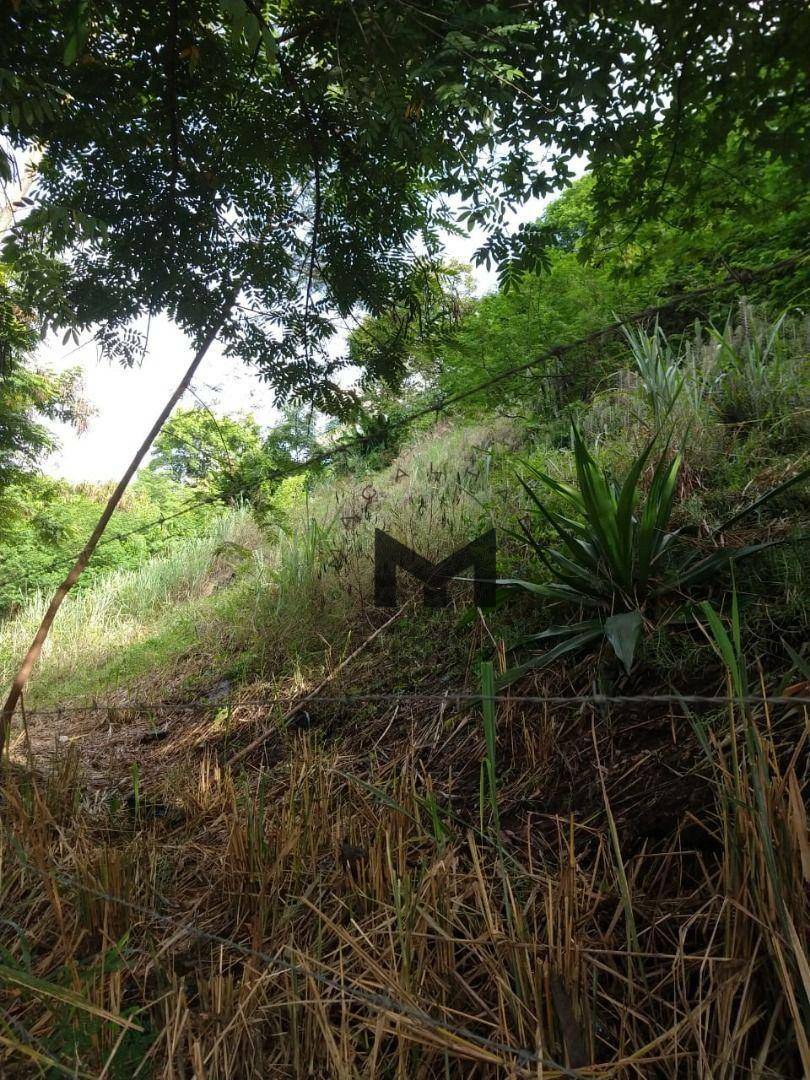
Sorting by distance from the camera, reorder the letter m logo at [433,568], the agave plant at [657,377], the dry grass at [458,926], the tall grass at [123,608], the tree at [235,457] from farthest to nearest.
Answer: the tall grass at [123,608], the agave plant at [657,377], the letter m logo at [433,568], the tree at [235,457], the dry grass at [458,926]

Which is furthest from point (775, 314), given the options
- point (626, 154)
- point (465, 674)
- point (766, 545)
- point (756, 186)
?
point (465, 674)

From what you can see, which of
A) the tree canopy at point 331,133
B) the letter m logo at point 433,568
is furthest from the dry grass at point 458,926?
the tree canopy at point 331,133

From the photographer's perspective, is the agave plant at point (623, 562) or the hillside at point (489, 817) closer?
the hillside at point (489, 817)

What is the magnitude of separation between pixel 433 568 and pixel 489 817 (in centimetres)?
181

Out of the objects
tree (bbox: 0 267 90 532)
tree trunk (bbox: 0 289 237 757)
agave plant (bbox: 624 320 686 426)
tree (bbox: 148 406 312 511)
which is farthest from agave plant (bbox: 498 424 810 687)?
tree (bbox: 0 267 90 532)

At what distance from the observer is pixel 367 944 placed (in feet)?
4.09

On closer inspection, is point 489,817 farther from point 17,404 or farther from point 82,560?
point 17,404

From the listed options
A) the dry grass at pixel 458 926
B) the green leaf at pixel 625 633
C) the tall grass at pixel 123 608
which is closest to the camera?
the dry grass at pixel 458 926

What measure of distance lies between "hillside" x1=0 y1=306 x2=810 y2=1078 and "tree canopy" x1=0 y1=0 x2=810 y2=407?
1.16m

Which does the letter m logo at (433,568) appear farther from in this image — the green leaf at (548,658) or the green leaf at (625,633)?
the green leaf at (625,633)

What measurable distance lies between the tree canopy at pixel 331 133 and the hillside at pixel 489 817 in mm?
1161

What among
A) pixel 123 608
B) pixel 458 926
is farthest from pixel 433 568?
pixel 123 608

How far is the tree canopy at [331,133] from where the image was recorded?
6.31 ft

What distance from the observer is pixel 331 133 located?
9.17ft
